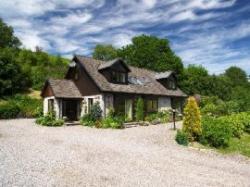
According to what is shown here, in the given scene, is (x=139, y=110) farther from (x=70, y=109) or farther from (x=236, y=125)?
(x=236, y=125)

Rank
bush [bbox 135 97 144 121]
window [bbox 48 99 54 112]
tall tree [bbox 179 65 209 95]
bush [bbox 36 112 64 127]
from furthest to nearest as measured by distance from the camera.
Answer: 1. tall tree [bbox 179 65 209 95]
2. bush [bbox 135 97 144 121]
3. window [bbox 48 99 54 112]
4. bush [bbox 36 112 64 127]

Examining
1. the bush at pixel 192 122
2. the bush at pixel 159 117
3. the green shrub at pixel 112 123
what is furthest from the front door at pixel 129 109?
the bush at pixel 192 122

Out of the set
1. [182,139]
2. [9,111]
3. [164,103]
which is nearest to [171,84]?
[164,103]

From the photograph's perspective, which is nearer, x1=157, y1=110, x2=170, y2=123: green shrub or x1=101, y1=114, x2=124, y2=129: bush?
x1=101, y1=114, x2=124, y2=129: bush

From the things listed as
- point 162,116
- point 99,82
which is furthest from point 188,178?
point 162,116

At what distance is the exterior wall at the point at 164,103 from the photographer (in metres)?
37.5

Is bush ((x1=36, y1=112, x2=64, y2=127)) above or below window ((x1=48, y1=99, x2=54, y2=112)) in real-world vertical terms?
below

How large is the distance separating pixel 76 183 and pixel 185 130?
12.2 metres

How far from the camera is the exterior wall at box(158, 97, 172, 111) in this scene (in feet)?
123

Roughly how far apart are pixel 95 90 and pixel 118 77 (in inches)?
144

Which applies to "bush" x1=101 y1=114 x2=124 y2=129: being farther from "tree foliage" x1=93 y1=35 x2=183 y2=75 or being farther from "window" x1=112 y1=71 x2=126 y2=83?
"tree foliage" x1=93 y1=35 x2=183 y2=75

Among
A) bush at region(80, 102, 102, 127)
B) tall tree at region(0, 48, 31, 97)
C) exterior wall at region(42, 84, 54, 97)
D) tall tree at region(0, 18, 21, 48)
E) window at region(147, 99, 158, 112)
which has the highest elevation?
Result: tall tree at region(0, 18, 21, 48)

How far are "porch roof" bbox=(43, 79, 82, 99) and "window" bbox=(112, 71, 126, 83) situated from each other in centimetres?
421

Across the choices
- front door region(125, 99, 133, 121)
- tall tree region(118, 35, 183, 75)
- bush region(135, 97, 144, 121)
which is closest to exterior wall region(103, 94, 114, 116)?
front door region(125, 99, 133, 121)
